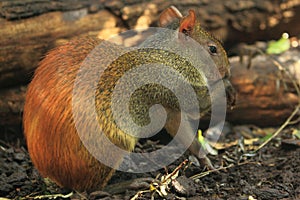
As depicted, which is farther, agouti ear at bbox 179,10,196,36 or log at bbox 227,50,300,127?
log at bbox 227,50,300,127

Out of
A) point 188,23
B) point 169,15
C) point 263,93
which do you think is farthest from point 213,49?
point 263,93

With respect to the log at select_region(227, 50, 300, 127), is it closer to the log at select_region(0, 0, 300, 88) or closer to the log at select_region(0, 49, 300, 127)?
the log at select_region(0, 49, 300, 127)

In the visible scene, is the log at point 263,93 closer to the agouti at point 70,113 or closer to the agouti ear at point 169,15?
the agouti ear at point 169,15

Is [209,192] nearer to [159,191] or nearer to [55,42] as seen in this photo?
[159,191]

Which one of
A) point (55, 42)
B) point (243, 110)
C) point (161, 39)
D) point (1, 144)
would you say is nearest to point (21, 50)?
point (55, 42)

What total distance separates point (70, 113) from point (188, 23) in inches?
44.8

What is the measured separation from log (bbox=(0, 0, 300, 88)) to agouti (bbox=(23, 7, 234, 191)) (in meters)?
0.83

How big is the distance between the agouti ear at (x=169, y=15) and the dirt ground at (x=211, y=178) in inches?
38.6

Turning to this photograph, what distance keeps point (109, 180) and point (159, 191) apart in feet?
2.01

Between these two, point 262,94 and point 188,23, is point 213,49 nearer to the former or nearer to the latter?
point 188,23

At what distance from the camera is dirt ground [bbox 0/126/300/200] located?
3.47 metres

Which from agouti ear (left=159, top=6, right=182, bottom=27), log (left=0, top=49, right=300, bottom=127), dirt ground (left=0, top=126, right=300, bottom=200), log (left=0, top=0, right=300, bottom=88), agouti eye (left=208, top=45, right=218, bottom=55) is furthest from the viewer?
log (left=0, top=49, right=300, bottom=127)

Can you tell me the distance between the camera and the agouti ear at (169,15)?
13.4 feet

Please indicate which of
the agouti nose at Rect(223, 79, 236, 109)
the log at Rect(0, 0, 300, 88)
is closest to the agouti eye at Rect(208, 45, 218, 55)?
the agouti nose at Rect(223, 79, 236, 109)
